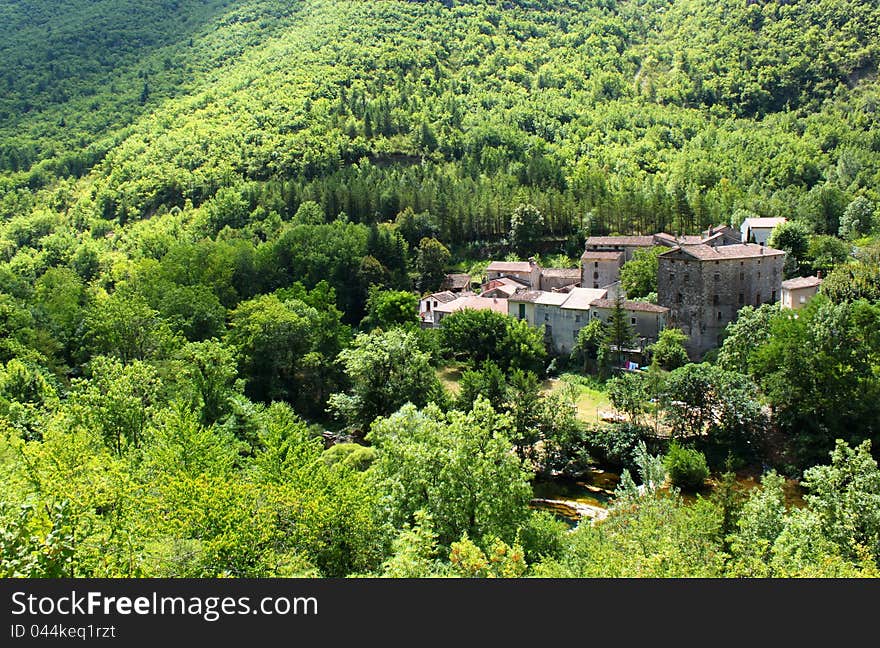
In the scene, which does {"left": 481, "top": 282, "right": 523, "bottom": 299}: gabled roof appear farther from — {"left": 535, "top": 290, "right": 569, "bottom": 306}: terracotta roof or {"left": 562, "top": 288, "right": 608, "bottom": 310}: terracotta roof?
{"left": 562, "top": 288, "right": 608, "bottom": 310}: terracotta roof

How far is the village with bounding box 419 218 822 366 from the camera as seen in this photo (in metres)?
68.2

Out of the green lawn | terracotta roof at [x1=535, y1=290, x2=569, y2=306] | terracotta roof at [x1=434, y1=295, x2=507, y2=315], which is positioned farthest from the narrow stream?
terracotta roof at [x1=434, y1=295, x2=507, y2=315]

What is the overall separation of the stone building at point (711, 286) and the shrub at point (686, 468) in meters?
22.7

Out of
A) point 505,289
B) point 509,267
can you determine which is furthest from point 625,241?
point 505,289

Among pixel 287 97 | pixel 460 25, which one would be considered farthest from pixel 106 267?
pixel 460 25

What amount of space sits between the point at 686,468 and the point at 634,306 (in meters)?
25.2

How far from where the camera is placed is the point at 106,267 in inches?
3792

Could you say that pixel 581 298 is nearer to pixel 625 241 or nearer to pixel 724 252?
pixel 724 252

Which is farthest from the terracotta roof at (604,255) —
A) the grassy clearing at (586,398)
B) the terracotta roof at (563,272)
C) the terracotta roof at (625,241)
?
the grassy clearing at (586,398)

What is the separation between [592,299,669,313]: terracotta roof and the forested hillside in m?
3.66

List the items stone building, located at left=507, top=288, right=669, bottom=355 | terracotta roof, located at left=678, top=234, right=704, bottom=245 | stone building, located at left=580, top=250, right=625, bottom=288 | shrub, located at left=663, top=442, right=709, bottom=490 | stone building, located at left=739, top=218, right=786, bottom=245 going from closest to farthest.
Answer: shrub, located at left=663, top=442, right=709, bottom=490, stone building, located at left=507, top=288, right=669, bottom=355, terracotta roof, located at left=678, top=234, right=704, bottom=245, stone building, located at left=580, top=250, right=625, bottom=288, stone building, located at left=739, top=218, right=786, bottom=245

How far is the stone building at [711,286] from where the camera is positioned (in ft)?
224

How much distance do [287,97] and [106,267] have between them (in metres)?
64.6

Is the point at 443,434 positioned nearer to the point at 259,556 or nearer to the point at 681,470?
the point at 259,556
